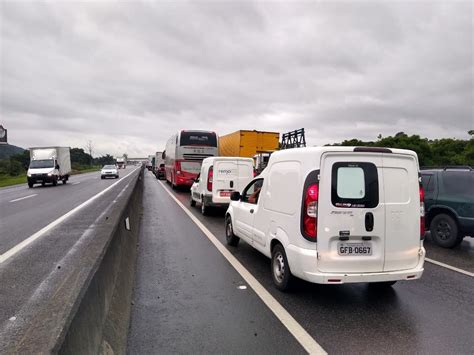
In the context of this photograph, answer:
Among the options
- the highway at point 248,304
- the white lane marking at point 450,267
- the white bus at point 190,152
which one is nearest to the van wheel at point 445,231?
the highway at point 248,304

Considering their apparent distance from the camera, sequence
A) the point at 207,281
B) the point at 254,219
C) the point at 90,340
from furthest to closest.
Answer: the point at 254,219
the point at 207,281
the point at 90,340

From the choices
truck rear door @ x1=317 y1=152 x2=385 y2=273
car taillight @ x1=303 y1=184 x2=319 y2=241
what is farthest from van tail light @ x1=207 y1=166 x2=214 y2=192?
truck rear door @ x1=317 y1=152 x2=385 y2=273

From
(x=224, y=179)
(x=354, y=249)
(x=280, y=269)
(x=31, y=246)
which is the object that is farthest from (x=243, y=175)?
(x=354, y=249)

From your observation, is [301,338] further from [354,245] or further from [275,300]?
[354,245]

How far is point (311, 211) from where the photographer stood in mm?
4559

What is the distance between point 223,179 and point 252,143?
11.6m

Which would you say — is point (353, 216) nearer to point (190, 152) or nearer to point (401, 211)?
point (401, 211)

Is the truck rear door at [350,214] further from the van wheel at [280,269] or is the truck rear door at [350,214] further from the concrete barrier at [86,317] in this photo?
the concrete barrier at [86,317]

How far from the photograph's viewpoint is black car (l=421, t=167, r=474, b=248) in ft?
25.8

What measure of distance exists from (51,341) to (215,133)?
2221cm

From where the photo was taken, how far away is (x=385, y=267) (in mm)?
4641

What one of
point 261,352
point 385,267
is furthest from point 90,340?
point 385,267

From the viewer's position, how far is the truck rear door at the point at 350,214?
4512 mm

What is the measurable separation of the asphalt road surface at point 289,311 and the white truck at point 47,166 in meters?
24.5
